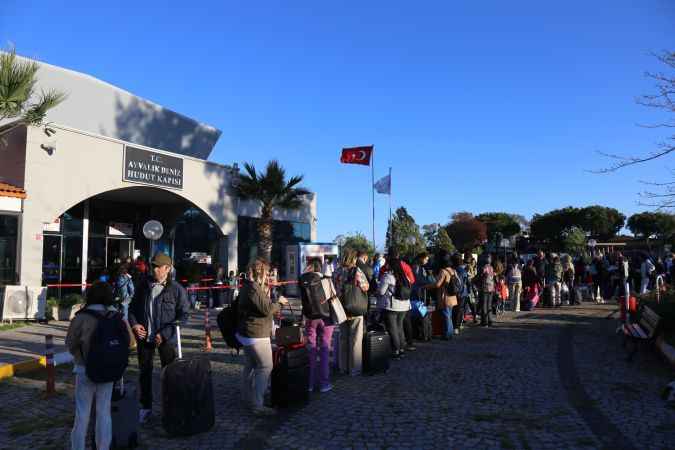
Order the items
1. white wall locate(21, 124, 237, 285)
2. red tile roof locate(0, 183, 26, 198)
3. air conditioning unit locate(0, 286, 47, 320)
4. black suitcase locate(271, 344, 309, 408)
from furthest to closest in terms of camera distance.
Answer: white wall locate(21, 124, 237, 285) → red tile roof locate(0, 183, 26, 198) → air conditioning unit locate(0, 286, 47, 320) → black suitcase locate(271, 344, 309, 408)

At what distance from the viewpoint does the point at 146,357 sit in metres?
5.27

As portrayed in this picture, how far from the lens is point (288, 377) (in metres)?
5.62

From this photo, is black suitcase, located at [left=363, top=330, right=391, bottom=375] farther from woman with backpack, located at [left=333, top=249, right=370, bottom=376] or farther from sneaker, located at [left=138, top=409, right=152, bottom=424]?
sneaker, located at [left=138, top=409, right=152, bottom=424]

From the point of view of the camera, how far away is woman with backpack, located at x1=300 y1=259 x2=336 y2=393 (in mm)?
6387

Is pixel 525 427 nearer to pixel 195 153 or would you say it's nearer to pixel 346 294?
pixel 346 294

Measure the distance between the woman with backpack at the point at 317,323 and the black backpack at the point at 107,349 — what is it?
262 centimetres

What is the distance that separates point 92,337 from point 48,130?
11925 mm

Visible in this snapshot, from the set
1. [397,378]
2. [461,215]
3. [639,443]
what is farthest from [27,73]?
[461,215]

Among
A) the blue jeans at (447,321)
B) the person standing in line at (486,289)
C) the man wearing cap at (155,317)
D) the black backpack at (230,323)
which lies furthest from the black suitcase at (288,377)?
the person standing in line at (486,289)

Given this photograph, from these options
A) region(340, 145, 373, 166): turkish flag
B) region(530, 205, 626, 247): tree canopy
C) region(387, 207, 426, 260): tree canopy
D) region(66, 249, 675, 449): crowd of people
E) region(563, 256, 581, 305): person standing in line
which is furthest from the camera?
region(530, 205, 626, 247): tree canopy

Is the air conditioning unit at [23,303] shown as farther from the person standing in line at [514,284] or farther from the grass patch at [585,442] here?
the person standing in line at [514,284]

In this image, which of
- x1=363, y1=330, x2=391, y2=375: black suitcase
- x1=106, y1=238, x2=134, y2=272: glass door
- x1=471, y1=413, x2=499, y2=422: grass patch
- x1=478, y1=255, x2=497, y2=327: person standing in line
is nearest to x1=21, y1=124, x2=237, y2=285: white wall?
x1=106, y1=238, x2=134, y2=272: glass door

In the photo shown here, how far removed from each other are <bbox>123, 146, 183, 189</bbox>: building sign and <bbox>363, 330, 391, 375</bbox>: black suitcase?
1178 cm

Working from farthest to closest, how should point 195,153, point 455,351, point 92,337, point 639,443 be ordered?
point 195,153 < point 455,351 < point 639,443 < point 92,337
